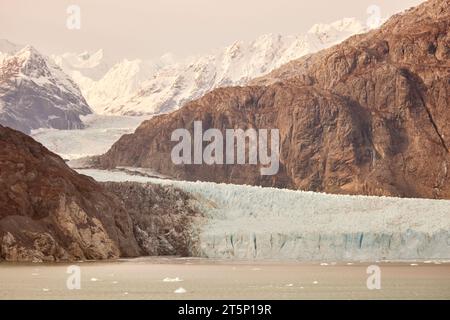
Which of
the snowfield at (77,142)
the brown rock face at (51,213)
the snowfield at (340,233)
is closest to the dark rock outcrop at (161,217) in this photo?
the snowfield at (340,233)

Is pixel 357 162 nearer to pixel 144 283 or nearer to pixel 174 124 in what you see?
pixel 174 124

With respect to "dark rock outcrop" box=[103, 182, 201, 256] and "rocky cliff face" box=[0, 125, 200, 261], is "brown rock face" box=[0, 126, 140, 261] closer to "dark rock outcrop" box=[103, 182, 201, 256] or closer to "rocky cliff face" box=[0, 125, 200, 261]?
"rocky cliff face" box=[0, 125, 200, 261]

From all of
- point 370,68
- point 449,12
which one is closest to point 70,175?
point 370,68

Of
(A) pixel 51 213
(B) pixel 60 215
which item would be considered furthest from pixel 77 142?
(B) pixel 60 215

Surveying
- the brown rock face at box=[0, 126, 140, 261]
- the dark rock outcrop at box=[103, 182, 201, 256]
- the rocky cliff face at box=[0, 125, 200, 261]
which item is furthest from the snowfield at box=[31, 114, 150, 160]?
the brown rock face at box=[0, 126, 140, 261]

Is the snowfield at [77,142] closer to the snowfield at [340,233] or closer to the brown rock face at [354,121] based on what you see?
the brown rock face at [354,121]

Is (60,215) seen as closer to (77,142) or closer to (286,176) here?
(286,176)

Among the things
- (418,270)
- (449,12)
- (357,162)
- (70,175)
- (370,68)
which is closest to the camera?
(418,270)
